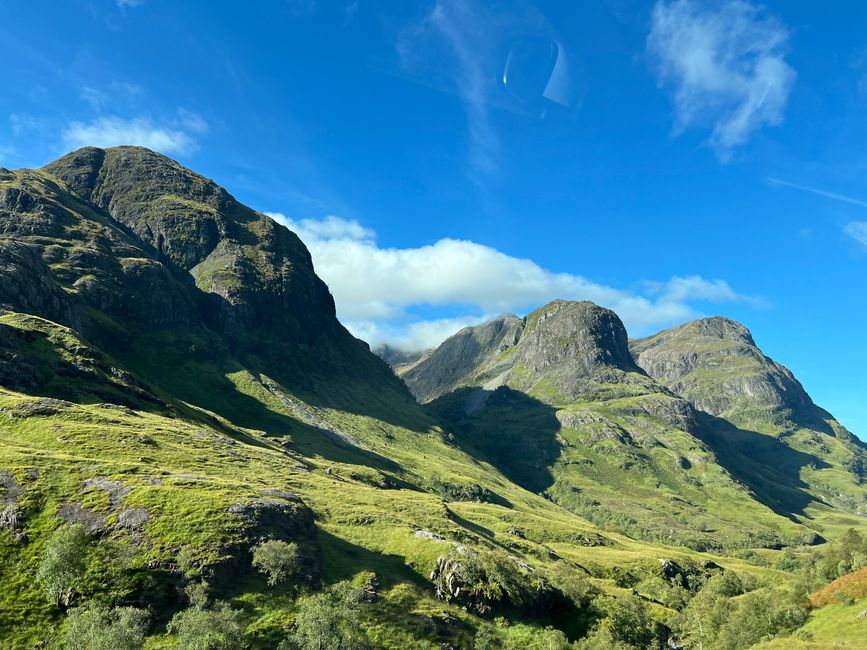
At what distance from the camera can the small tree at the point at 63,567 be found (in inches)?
2421

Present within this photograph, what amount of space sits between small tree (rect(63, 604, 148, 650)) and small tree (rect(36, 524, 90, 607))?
3.92 m

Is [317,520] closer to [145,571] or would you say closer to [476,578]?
[476,578]

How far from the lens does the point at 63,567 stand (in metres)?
62.8

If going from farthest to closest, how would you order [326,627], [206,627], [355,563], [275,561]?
1. [355,563]
2. [275,561]
3. [326,627]
4. [206,627]

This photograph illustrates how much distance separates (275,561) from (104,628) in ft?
77.3

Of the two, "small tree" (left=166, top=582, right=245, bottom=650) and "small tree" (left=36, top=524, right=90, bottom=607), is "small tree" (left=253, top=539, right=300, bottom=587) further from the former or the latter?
"small tree" (left=36, top=524, right=90, bottom=607)

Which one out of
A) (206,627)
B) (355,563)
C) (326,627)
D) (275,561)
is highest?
(275,561)

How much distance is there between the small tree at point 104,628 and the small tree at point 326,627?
17.7 meters

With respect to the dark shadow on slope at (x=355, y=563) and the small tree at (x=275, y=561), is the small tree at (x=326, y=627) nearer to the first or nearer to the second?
the small tree at (x=275, y=561)

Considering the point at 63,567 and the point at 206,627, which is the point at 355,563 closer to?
the point at 206,627

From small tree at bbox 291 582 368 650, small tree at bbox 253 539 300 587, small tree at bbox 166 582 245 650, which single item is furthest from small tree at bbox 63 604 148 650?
small tree at bbox 291 582 368 650

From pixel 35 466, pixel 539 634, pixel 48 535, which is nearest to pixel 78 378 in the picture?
pixel 35 466

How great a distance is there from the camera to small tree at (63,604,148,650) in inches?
2074

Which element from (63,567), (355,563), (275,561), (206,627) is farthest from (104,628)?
(355,563)
